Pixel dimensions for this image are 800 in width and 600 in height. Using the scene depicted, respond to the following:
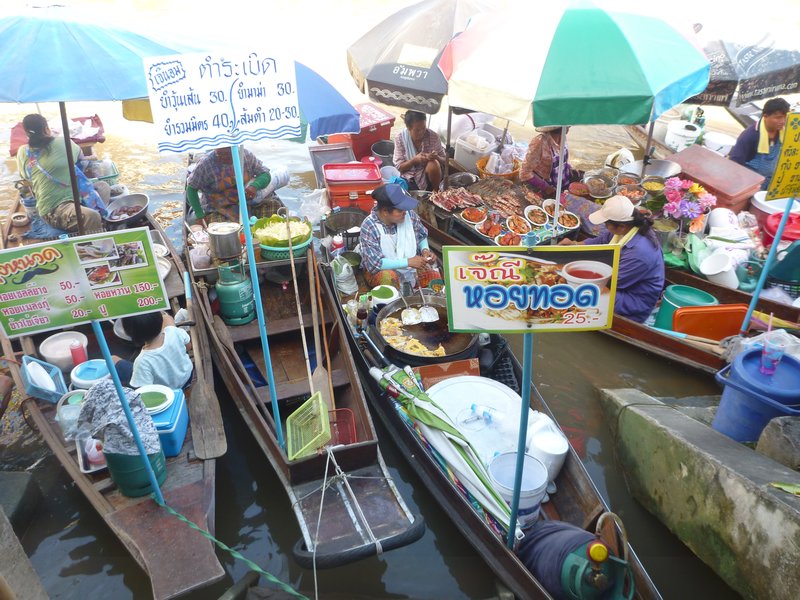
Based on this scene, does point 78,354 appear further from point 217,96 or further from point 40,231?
point 40,231

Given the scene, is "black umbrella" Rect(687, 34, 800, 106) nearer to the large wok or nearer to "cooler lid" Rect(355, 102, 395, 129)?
"cooler lid" Rect(355, 102, 395, 129)

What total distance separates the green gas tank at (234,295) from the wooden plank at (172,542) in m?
2.23

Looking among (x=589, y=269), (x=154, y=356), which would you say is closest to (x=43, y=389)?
(x=154, y=356)

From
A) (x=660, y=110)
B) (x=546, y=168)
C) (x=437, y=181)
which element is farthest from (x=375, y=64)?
(x=660, y=110)

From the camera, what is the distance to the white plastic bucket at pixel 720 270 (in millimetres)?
6840

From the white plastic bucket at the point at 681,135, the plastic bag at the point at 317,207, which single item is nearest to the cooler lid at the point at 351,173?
the plastic bag at the point at 317,207

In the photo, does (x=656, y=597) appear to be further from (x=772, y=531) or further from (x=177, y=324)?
(x=177, y=324)

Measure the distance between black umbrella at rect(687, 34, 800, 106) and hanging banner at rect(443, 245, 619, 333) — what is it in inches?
309

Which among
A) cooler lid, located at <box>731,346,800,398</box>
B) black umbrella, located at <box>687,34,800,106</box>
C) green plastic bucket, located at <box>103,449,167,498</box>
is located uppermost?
black umbrella, located at <box>687,34,800,106</box>

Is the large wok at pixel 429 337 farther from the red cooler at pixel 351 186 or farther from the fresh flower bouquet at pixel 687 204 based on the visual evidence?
the fresh flower bouquet at pixel 687 204

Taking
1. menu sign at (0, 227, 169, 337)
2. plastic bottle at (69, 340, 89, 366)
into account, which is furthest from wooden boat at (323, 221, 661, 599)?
menu sign at (0, 227, 169, 337)

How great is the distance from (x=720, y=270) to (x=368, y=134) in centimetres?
677

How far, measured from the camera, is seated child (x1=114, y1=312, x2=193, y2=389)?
446 centimetres

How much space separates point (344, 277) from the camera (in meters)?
6.46
